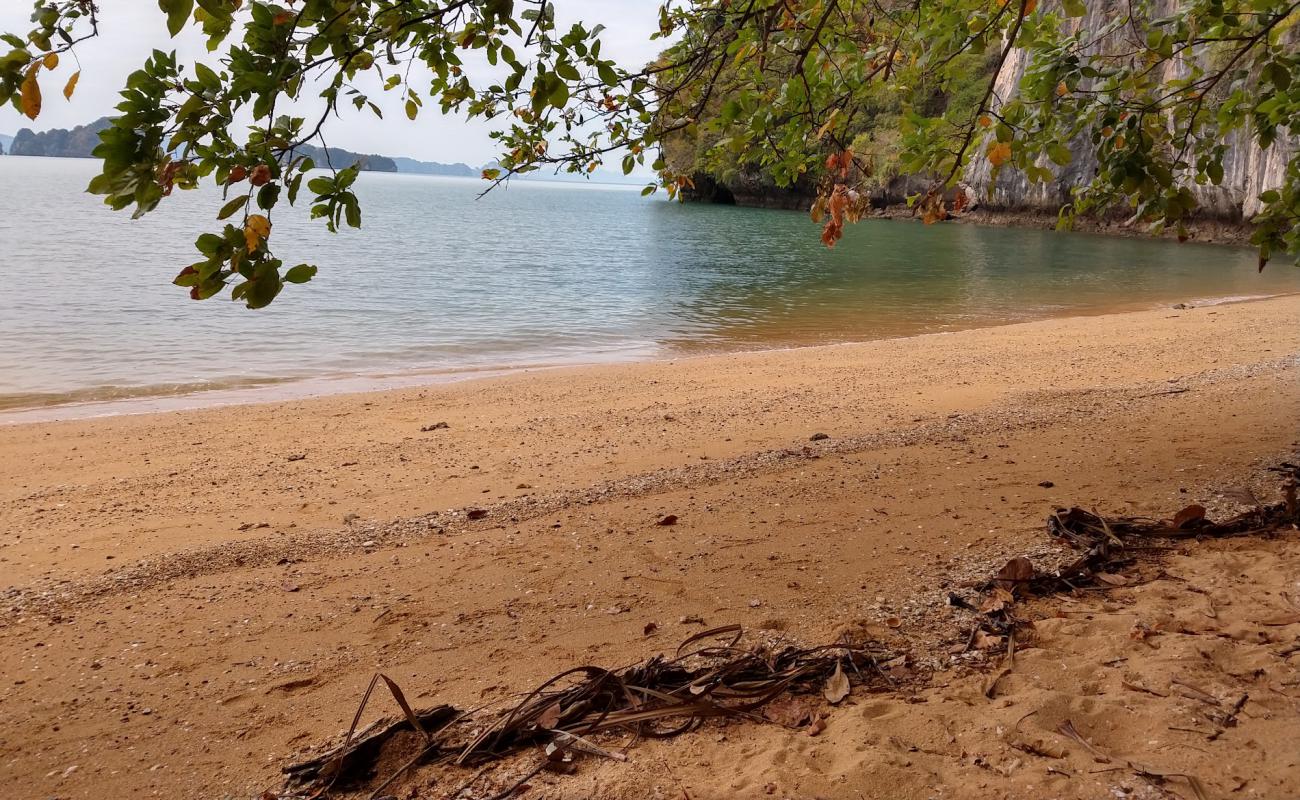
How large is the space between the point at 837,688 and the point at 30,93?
269 cm

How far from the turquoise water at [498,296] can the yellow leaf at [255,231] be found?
412 inches

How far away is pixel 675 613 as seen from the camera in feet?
11.7

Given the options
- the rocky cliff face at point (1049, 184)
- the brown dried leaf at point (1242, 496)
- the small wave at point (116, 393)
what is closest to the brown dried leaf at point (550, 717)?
the rocky cliff face at point (1049, 184)

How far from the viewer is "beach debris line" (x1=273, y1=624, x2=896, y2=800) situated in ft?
8.09

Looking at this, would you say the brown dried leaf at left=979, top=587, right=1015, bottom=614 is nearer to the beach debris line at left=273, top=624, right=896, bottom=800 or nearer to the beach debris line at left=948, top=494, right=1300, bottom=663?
the beach debris line at left=948, top=494, right=1300, bottom=663

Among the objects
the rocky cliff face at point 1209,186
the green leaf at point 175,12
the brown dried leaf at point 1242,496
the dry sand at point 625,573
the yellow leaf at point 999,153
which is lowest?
the dry sand at point 625,573

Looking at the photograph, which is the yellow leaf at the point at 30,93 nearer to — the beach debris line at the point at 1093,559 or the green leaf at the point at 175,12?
the green leaf at the point at 175,12

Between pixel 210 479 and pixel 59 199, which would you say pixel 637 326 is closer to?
pixel 210 479

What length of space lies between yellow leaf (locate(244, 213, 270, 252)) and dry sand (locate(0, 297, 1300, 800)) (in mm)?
1531

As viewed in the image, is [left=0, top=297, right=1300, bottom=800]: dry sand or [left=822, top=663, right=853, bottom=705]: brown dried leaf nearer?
[left=0, top=297, right=1300, bottom=800]: dry sand

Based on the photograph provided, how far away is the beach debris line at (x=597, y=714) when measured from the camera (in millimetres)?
2467

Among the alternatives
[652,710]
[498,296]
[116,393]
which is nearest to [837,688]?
[652,710]

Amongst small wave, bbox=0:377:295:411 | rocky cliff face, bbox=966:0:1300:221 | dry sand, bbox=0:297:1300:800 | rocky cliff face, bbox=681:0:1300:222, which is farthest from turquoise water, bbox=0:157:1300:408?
dry sand, bbox=0:297:1300:800

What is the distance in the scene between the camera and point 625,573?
13.3 ft
